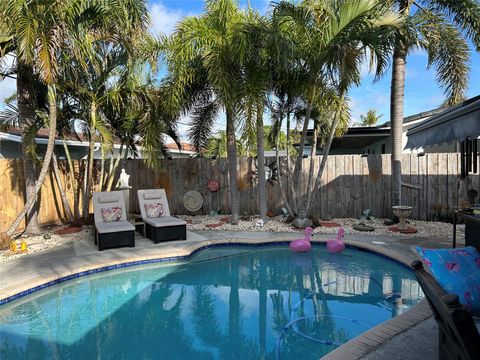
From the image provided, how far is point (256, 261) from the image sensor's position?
7.06 metres

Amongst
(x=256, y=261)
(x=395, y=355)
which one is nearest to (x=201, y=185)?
(x=256, y=261)

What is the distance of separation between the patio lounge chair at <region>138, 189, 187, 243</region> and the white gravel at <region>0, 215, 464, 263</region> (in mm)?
1132

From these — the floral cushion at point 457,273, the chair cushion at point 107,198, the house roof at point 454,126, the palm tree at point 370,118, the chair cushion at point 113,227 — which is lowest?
the chair cushion at point 113,227

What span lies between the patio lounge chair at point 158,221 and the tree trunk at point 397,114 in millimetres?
5495

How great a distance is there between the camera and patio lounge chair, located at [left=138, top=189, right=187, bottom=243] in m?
7.68

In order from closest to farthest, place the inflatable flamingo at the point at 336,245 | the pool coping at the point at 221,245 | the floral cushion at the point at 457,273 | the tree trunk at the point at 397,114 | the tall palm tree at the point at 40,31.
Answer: the floral cushion at the point at 457,273
the pool coping at the point at 221,245
the tall palm tree at the point at 40,31
the inflatable flamingo at the point at 336,245
the tree trunk at the point at 397,114

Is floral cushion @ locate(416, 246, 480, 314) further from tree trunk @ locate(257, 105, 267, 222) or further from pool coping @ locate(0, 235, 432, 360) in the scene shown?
tree trunk @ locate(257, 105, 267, 222)

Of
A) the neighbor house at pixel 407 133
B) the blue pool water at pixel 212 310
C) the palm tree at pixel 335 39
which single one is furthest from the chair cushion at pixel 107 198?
the neighbor house at pixel 407 133

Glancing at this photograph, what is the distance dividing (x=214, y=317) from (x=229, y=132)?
5598mm

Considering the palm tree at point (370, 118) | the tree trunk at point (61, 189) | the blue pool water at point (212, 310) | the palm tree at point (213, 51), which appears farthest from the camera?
the palm tree at point (370, 118)

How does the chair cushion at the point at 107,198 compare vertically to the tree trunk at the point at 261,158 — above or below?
below

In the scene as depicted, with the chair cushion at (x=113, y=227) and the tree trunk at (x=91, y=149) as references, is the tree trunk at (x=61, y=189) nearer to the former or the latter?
the tree trunk at (x=91, y=149)

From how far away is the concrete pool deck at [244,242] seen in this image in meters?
3.14

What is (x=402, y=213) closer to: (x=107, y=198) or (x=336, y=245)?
(x=336, y=245)
